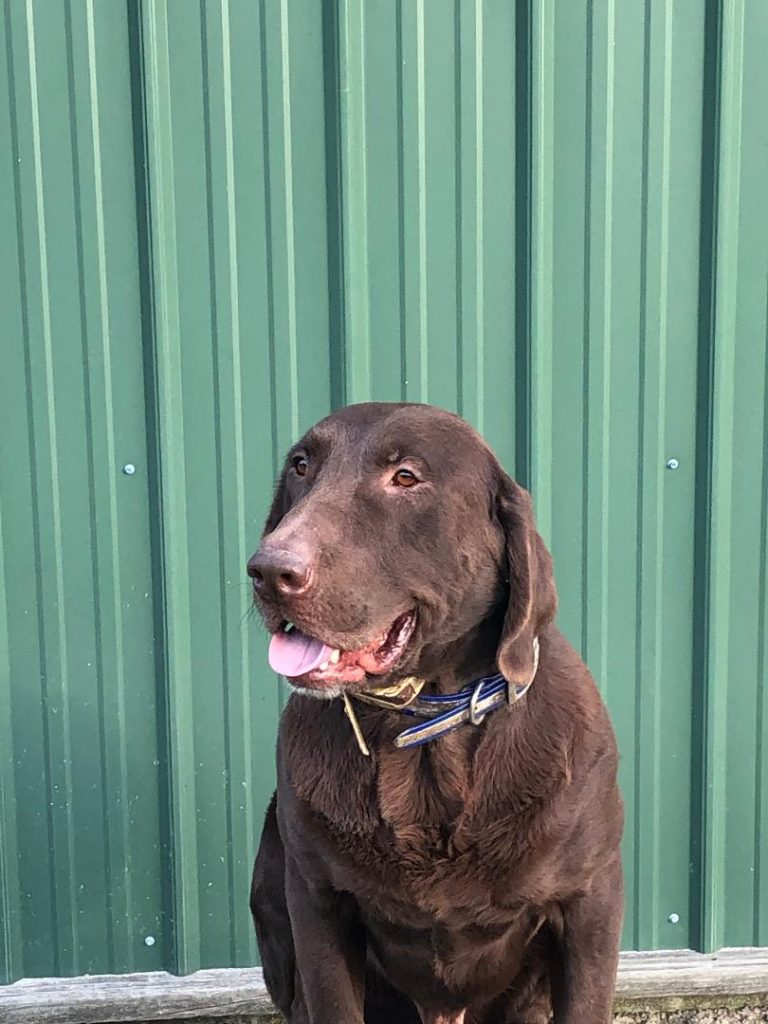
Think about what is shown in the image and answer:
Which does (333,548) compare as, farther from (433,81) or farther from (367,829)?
(433,81)

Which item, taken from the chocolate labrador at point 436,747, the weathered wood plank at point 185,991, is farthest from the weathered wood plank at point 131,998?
the chocolate labrador at point 436,747

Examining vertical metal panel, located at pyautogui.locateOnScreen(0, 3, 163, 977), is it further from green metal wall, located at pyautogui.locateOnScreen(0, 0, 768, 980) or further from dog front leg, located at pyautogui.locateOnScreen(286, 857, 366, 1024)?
dog front leg, located at pyautogui.locateOnScreen(286, 857, 366, 1024)

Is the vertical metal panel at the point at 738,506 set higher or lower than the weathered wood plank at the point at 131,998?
higher

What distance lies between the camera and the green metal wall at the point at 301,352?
3037 millimetres

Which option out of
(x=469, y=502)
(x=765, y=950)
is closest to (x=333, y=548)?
(x=469, y=502)

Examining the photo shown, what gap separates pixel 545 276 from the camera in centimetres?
312

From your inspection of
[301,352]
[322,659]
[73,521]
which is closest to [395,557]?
[322,659]

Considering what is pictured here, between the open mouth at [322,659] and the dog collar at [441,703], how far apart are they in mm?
124

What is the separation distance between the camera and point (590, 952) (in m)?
Answer: 2.20

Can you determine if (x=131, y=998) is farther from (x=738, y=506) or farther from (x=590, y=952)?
(x=738, y=506)

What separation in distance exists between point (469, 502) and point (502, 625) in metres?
0.25

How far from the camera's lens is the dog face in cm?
189

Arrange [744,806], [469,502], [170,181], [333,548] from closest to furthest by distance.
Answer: [333,548] → [469,502] → [170,181] → [744,806]

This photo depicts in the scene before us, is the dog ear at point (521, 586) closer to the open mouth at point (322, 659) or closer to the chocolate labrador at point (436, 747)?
the chocolate labrador at point (436, 747)
